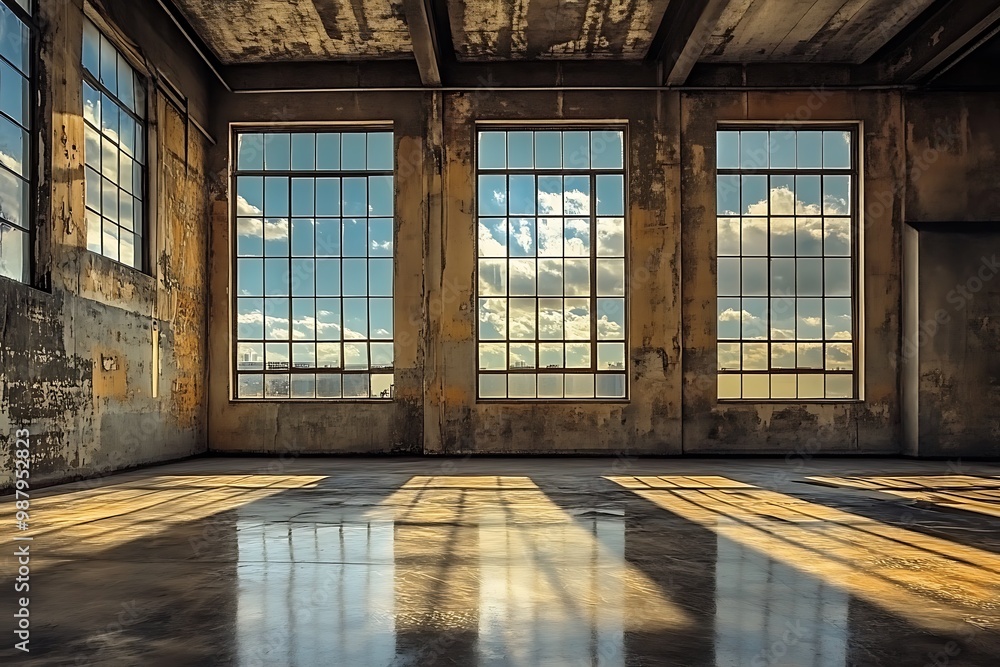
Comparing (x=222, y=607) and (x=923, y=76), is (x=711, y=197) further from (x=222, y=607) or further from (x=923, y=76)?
(x=222, y=607)

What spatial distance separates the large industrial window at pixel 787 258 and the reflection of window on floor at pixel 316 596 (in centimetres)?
951

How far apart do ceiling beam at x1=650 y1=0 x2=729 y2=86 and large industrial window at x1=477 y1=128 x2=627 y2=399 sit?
1.43 metres

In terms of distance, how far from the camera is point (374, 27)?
12.5 m

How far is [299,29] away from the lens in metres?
12.6

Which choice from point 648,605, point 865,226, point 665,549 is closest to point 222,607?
point 648,605

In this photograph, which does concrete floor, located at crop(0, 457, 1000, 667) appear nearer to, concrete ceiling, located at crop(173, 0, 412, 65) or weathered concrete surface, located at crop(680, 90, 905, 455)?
weathered concrete surface, located at crop(680, 90, 905, 455)

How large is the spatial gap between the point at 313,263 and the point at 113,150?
13.3 feet

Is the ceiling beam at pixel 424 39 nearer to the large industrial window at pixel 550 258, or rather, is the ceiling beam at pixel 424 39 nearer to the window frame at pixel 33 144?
the large industrial window at pixel 550 258

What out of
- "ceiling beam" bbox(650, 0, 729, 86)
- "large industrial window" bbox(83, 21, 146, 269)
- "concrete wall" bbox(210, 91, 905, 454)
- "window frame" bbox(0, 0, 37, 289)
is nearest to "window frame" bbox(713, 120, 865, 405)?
"concrete wall" bbox(210, 91, 905, 454)

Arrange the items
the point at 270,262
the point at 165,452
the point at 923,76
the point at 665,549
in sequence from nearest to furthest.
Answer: the point at 665,549
the point at 165,452
the point at 923,76
the point at 270,262

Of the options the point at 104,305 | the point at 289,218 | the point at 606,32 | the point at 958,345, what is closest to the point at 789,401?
the point at 958,345

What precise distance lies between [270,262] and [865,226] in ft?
34.5

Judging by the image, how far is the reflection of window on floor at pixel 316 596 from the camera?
3070mm

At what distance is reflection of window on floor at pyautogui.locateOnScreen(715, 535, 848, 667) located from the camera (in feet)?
10.0
